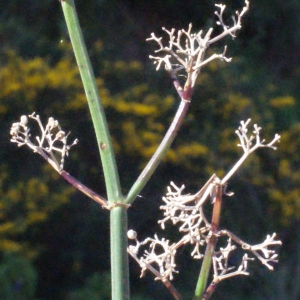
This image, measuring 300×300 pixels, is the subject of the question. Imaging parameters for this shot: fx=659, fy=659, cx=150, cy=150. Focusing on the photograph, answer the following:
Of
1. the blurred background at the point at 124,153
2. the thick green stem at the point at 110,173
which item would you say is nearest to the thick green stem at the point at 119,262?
the thick green stem at the point at 110,173

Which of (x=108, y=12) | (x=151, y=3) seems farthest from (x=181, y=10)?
(x=108, y=12)

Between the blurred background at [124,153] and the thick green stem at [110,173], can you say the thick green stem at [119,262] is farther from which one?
the blurred background at [124,153]

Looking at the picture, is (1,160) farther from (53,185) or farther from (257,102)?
(257,102)

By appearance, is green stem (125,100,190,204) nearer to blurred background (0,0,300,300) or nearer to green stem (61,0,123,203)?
green stem (61,0,123,203)

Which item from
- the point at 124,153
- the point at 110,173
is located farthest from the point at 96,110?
the point at 124,153

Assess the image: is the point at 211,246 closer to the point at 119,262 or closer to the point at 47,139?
the point at 119,262

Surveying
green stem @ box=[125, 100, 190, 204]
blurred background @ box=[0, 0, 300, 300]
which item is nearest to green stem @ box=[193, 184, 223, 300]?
green stem @ box=[125, 100, 190, 204]
